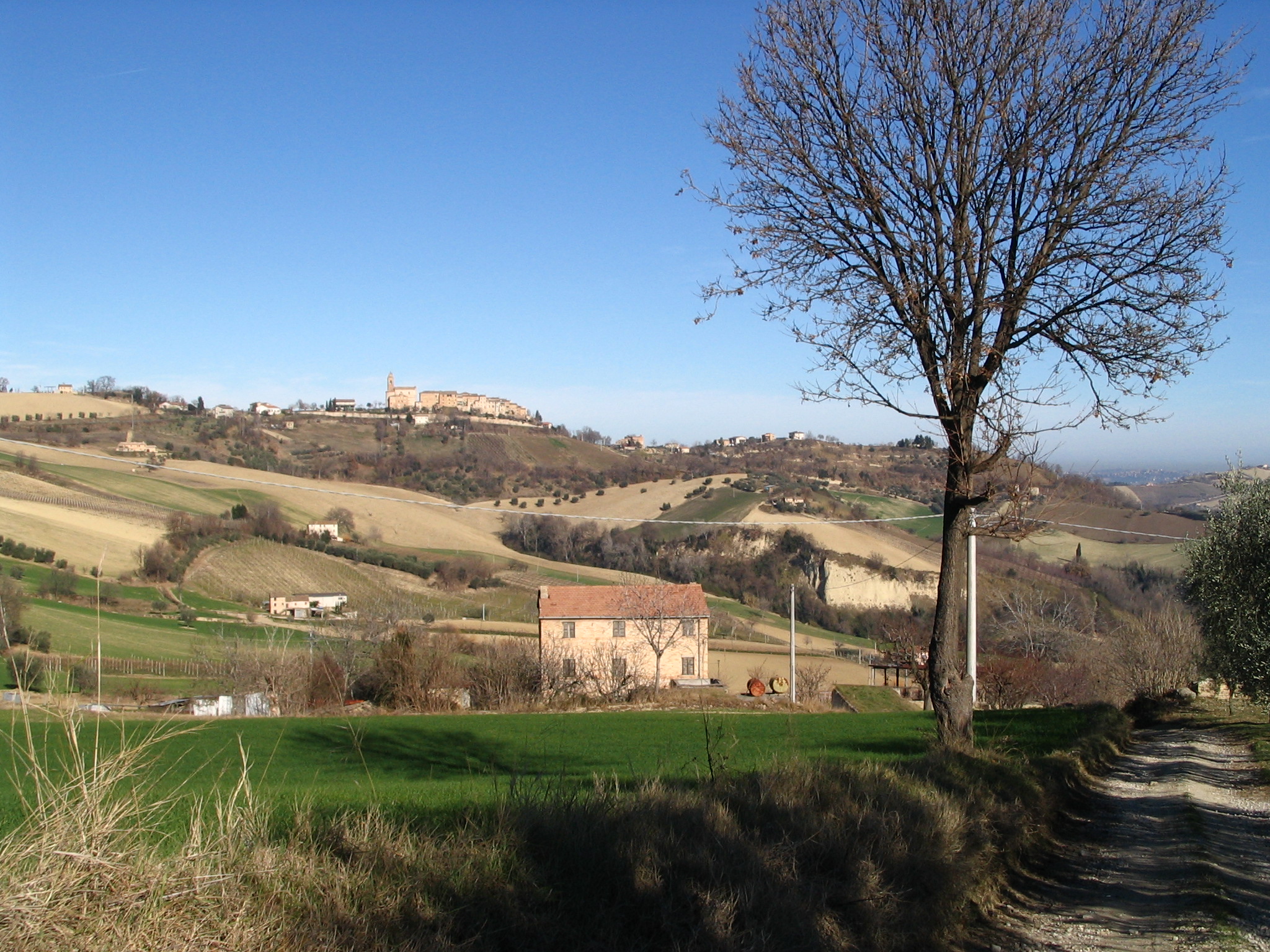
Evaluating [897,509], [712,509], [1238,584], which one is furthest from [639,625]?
[712,509]

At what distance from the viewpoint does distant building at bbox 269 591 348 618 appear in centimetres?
5465

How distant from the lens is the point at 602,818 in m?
5.33

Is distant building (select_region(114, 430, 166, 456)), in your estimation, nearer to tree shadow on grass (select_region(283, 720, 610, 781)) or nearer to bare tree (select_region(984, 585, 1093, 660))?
tree shadow on grass (select_region(283, 720, 610, 781))

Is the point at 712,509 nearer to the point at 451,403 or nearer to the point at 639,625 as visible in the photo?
the point at 639,625

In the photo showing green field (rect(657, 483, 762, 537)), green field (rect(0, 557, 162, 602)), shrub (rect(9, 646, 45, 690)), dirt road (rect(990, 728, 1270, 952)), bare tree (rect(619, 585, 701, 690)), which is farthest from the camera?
green field (rect(657, 483, 762, 537))

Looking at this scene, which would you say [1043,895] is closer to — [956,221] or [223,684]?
[956,221]

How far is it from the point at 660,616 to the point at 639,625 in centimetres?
255

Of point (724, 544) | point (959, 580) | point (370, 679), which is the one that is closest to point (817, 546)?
point (724, 544)

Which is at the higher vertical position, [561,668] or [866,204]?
[866,204]

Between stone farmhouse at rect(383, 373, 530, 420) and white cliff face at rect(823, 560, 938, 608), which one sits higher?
stone farmhouse at rect(383, 373, 530, 420)

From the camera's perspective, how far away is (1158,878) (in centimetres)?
766

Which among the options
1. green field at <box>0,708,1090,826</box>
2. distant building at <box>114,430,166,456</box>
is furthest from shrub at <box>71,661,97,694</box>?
distant building at <box>114,430,166,456</box>

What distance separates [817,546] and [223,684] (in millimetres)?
50157

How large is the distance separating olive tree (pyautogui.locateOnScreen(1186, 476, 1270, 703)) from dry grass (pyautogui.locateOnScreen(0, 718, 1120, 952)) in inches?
579
